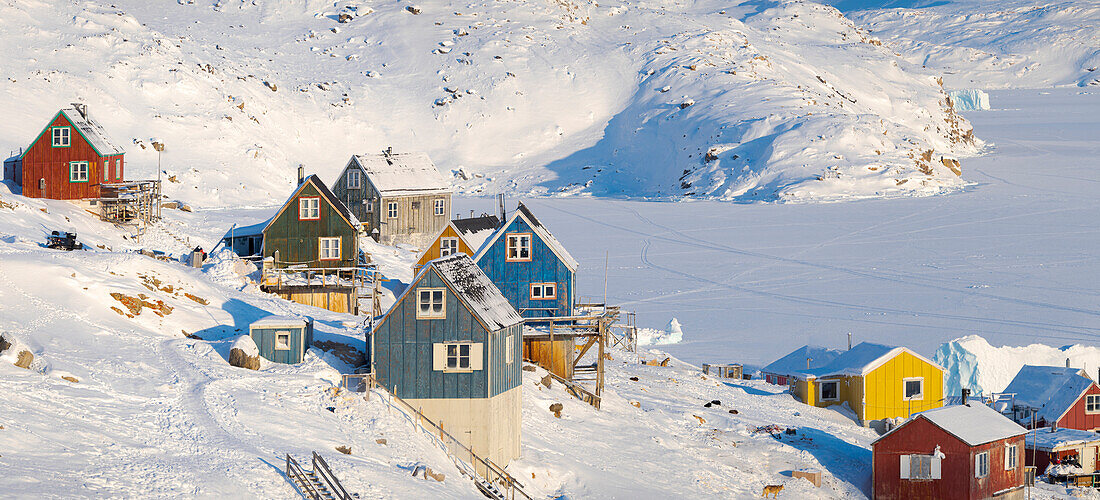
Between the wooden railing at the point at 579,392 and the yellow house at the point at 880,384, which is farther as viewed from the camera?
the yellow house at the point at 880,384

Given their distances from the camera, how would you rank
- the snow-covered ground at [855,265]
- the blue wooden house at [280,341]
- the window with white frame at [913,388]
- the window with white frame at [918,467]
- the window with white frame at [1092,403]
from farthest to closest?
1. the snow-covered ground at [855,265]
2. the window with white frame at [1092,403]
3. the window with white frame at [913,388]
4. the window with white frame at [918,467]
5. the blue wooden house at [280,341]

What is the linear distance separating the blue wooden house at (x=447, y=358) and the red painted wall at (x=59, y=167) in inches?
1159

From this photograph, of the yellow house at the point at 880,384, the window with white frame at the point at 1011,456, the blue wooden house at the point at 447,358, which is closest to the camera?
the blue wooden house at the point at 447,358

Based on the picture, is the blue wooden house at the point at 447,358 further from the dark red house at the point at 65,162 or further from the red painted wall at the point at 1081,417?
the dark red house at the point at 65,162

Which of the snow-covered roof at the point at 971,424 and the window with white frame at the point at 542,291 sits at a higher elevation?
the window with white frame at the point at 542,291

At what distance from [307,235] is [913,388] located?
23.4m

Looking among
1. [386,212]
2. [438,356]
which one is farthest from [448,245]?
[386,212]

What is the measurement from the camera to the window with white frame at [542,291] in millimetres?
47094

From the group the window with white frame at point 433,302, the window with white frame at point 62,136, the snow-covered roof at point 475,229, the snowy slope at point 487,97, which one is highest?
the snowy slope at point 487,97

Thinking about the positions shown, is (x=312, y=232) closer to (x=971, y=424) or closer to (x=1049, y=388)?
(x=971, y=424)

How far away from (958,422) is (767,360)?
643 inches

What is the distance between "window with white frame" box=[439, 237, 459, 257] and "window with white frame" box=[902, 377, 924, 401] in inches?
687

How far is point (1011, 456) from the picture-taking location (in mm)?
41344

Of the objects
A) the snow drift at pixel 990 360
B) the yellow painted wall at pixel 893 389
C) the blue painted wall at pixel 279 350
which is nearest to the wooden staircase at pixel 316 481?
the blue painted wall at pixel 279 350
